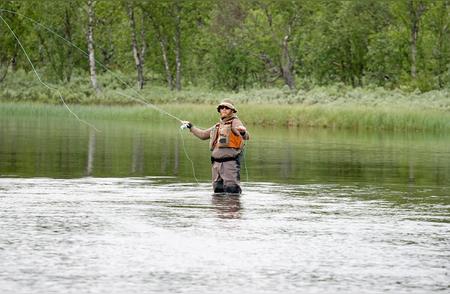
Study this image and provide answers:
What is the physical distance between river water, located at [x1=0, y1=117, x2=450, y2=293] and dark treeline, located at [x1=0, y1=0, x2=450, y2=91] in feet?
112

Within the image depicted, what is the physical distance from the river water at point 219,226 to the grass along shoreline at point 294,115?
17240 mm

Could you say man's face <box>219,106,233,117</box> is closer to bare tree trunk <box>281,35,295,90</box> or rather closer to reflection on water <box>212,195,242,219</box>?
reflection on water <box>212,195,242,219</box>

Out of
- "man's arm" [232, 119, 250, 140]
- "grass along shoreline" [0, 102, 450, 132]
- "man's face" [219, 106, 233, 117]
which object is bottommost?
"man's arm" [232, 119, 250, 140]

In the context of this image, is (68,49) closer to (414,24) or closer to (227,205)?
(414,24)

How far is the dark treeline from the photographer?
5938cm

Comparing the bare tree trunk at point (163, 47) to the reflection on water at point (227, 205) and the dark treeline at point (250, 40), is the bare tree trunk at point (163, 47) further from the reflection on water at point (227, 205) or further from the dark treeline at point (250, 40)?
the reflection on water at point (227, 205)

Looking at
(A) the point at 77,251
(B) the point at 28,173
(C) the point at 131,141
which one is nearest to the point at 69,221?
(A) the point at 77,251

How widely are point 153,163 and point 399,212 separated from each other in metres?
10.0

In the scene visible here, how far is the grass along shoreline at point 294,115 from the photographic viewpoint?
43.0 meters

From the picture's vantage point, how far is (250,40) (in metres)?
66.0

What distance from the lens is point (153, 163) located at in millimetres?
24188

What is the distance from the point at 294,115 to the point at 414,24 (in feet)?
41.5


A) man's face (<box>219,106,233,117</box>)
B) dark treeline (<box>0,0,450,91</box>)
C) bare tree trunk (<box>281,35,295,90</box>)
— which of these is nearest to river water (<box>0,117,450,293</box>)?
man's face (<box>219,106,233,117</box>)

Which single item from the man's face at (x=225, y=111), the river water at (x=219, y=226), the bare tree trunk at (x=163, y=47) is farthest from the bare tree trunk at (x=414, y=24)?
the man's face at (x=225, y=111)
